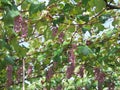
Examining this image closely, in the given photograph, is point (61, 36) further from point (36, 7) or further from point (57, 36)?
point (36, 7)

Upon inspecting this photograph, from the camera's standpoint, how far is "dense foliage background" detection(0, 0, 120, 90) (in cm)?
441

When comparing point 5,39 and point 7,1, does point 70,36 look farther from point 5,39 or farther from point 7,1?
point 7,1

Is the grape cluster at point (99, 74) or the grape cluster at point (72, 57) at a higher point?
the grape cluster at point (99, 74)

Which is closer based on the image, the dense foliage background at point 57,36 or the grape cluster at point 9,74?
the dense foliage background at point 57,36

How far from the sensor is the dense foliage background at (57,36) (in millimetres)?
4411

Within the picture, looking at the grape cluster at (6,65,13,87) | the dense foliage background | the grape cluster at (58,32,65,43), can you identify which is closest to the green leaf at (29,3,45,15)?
the dense foliage background

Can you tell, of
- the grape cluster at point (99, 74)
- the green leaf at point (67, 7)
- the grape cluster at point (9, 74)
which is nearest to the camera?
the green leaf at point (67, 7)

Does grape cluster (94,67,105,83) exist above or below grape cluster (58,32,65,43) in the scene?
above

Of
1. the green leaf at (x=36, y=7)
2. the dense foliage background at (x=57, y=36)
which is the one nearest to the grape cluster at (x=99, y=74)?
the dense foliage background at (x=57, y=36)

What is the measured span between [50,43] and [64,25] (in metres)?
1.13

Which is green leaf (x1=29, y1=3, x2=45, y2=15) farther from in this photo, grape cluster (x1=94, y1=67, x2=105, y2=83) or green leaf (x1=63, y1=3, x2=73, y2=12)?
grape cluster (x1=94, y1=67, x2=105, y2=83)

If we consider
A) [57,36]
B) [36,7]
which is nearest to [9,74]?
[57,36]

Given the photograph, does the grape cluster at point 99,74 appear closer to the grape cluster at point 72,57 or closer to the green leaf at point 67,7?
the grape cluster at point 72,57

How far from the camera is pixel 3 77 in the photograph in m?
8.30
